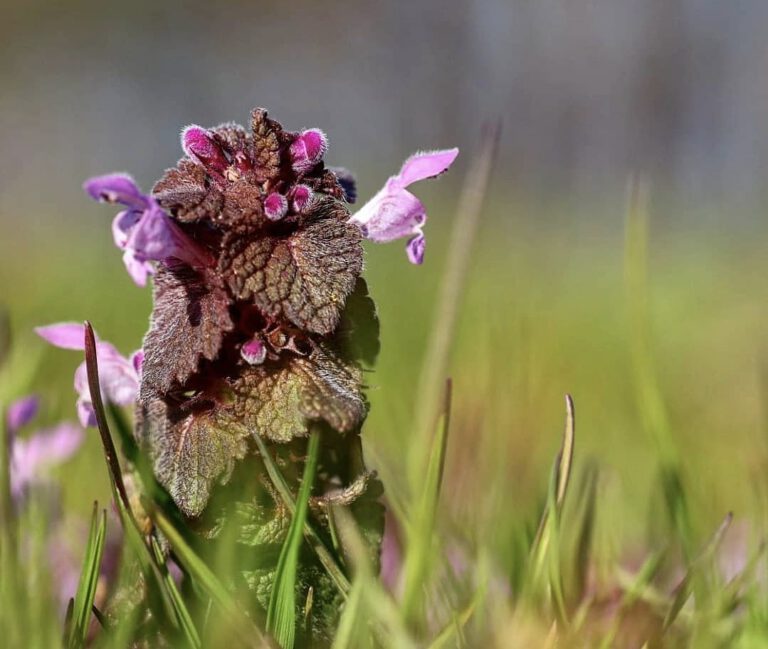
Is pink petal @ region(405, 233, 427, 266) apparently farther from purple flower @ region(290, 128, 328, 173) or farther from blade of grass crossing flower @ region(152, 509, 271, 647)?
blade of grass crossing flower @ region(152, 509, 271, 647)

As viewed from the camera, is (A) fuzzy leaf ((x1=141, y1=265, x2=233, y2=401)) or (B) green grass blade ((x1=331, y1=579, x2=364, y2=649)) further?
(A) fuzzy leaf ((x1=141, y1=265, x2=233, y2=401))

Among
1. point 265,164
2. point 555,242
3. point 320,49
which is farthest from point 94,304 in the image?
point 320,49

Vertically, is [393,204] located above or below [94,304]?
above

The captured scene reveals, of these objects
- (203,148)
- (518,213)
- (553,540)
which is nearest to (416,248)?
(203,148)

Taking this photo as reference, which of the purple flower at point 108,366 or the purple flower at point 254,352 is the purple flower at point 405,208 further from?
the purple flower at point 108,366

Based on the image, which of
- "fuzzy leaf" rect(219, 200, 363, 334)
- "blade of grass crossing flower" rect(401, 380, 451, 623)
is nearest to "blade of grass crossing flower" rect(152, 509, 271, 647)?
"blade of grass crossing flower" rect(401, 380, 451, 623)

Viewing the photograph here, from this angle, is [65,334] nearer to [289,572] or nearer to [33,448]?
[33,448]

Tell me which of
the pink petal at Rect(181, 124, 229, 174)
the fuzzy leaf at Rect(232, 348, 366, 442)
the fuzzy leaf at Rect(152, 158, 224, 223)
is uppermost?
the pink petal at Rect(181, 124, 229, 174)

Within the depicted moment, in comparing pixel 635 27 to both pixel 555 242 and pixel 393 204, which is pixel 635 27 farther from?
pixel 393 204
